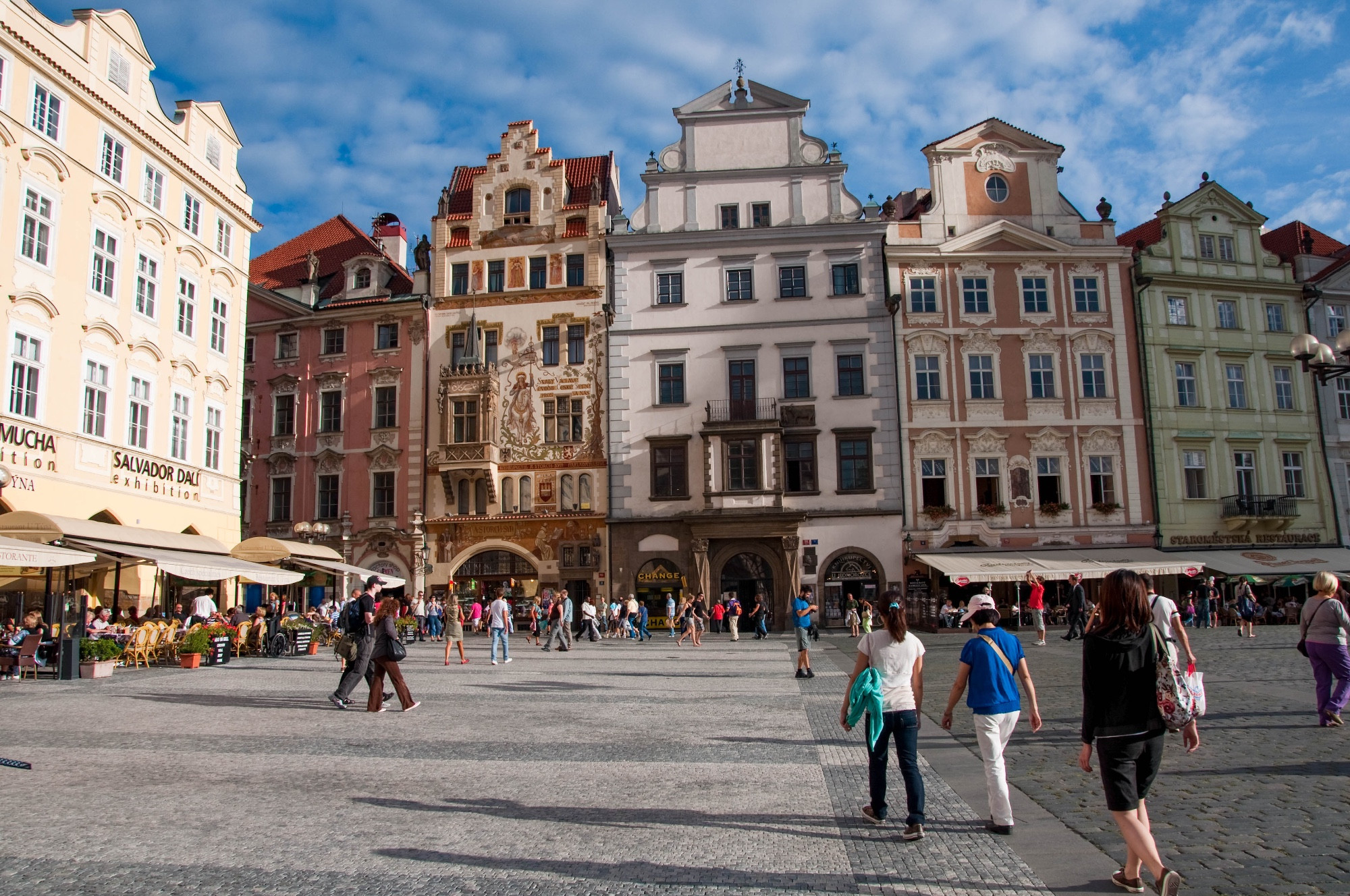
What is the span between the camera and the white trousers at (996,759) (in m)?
6.86

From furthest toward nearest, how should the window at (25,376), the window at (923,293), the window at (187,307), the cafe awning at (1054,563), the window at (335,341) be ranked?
the window at (335,341) → the window at (923,293) → the cafe awning at (1054,563) → the window at (187,307) → the window at (25,376)

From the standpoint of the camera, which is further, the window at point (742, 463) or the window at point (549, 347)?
the window at point (549, 347)

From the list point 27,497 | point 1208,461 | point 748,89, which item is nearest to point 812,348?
point 748,89

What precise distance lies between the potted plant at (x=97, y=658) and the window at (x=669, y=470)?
22.3 metres

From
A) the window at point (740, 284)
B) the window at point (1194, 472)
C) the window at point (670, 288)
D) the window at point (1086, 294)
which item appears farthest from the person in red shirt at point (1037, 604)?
the window at point (670, 288)

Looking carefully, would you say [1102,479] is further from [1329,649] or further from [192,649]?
[192,649]

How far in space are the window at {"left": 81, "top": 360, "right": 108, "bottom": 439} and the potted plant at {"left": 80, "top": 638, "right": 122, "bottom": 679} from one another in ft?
27.6

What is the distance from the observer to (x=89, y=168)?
2552 cm

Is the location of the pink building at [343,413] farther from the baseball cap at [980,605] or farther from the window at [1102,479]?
the baseball cap at [980,605]

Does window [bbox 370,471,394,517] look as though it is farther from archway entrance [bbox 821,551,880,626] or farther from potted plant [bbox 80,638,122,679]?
potted plant [bbox 80,638,122,679]

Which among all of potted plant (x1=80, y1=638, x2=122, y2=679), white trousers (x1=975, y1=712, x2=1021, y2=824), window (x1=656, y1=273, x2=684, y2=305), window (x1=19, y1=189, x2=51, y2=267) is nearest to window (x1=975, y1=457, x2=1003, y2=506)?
window (x1=656, y1=273, x2=684, y2=305)

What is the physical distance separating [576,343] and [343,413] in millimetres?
10148

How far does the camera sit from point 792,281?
3972 centimetres

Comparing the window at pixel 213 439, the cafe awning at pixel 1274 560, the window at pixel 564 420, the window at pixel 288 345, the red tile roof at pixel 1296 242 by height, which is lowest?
the cafe awning at pixel 1274 560
